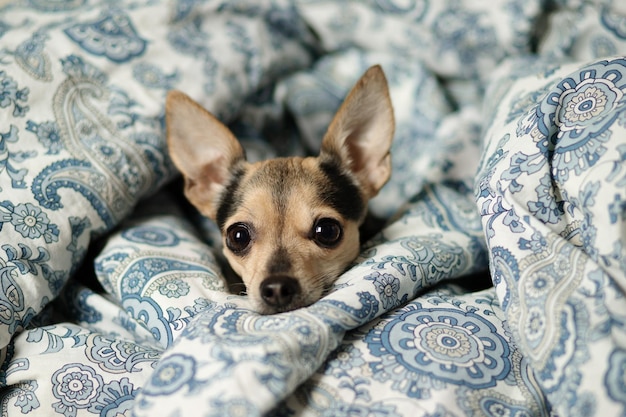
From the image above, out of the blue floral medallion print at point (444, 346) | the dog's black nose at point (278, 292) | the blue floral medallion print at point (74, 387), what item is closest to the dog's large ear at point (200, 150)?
the dog's black nose at point (278, 292)

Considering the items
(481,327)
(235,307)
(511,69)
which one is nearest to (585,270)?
(481,327)

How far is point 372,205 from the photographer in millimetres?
2436

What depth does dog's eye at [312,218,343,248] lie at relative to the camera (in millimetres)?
1718

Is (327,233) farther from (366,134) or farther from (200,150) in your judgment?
(200,150)

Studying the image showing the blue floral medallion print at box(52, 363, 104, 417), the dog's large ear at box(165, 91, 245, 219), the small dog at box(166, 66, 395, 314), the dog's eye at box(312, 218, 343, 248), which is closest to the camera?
the blue floral medallion print at box(52, 363, 104, 417)

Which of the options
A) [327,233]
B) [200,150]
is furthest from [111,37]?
[327,233]

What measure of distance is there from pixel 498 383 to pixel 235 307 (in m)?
0.66

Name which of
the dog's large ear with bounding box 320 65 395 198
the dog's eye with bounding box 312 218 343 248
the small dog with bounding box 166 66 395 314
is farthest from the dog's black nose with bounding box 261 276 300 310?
the dog's large ear with bounding box 320 65 395 198

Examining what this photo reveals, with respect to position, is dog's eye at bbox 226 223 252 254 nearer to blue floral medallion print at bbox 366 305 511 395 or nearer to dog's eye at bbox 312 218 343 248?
dog's eye at bbox 312 218 343 248

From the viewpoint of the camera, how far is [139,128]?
191 cm

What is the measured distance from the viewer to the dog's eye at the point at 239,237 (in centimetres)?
174

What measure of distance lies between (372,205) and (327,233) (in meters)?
0.75

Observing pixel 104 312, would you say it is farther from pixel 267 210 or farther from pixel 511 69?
pixel 511 69

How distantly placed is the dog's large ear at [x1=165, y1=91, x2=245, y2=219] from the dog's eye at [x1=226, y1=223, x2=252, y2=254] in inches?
10.4
